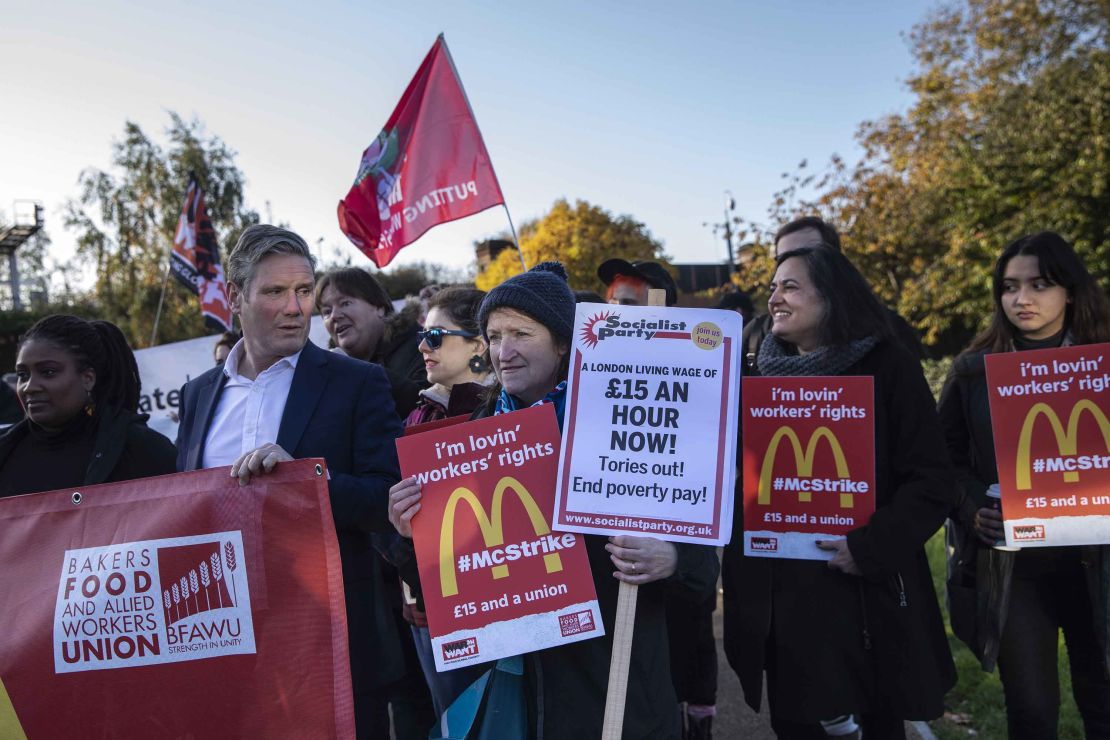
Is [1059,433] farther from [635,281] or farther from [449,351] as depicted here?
[635,281]

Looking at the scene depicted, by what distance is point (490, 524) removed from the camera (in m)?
2.18

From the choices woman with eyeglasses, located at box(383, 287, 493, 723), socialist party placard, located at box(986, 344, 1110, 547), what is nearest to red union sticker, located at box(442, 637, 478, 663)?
woman with eyeglasses, located at box(383, 287, 493, 723)

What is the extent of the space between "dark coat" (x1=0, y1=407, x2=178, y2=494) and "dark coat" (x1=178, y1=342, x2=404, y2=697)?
33 centimetres

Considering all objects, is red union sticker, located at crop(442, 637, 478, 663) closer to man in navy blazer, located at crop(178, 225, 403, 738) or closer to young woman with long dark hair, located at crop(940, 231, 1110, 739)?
man in navy blazer, located at crop(178, 225, 403, 738)


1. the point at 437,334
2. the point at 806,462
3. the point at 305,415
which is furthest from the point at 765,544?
the point at 437,334

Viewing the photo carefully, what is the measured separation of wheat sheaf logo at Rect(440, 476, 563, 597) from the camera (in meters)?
2.15

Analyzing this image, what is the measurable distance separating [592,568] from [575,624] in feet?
0.60

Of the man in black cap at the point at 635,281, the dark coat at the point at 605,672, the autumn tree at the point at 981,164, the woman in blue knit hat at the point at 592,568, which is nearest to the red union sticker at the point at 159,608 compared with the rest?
the woman in blue knit hat at the point at 592,568

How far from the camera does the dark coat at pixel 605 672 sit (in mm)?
2092

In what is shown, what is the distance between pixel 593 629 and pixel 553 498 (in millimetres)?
358

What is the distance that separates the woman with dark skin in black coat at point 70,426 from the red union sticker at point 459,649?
152cm

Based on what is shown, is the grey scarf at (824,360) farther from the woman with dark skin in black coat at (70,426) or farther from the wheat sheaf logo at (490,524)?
the woman with dark skin in black coat at (70,426)

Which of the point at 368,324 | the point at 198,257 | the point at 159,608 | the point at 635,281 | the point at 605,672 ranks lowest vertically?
the point at 605,672

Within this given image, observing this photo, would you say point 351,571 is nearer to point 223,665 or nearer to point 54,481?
point 223,665
